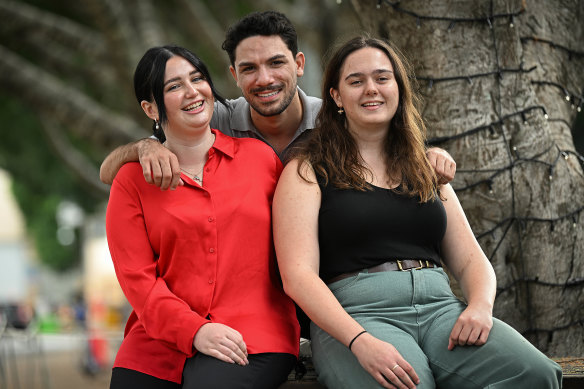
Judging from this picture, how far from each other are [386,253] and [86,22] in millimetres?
10929

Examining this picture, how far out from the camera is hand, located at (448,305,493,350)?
276 cm

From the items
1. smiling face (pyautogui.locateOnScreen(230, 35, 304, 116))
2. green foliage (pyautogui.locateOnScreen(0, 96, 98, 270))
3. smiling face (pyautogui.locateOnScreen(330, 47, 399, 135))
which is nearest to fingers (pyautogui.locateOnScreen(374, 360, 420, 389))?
smiling face (pyautogui.locateOnScreen(330, 47, 399, 135))

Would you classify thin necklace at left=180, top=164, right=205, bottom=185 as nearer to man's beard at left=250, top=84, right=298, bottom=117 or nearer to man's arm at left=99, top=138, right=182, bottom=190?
man's arm at left=99, top=138, right=182, bottom=190

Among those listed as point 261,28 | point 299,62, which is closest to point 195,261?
point 261,28

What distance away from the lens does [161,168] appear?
3.01 metres

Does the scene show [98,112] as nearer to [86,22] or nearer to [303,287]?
[86,22]

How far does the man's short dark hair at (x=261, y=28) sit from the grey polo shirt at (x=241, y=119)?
0.28 meters

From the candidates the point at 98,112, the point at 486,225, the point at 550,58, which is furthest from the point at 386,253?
the point at 98,112

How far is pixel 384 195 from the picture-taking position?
3.05 meters

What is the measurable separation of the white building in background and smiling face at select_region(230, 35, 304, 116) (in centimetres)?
4961

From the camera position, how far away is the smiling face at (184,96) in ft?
10.3

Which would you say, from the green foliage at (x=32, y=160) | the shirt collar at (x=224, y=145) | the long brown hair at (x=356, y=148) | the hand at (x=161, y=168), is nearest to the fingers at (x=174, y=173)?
the hand at (x=161, y=168)

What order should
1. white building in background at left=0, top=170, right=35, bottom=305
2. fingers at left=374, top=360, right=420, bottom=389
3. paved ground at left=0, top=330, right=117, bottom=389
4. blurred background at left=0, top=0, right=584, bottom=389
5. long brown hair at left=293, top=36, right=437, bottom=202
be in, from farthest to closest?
white building in background at left=0, top=170, right=35, bottom=305 → paved ground at left=0, top=330, right=117, bottom=389 → blurred background at left=0, top=0, right=584, bottom=389 → long brown hair at left=293, top=36, right=437, bottom=202 → fingers at left=374, top=360, right=420, bottom=389

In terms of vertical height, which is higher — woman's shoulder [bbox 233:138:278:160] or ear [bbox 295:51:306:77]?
ear [bbox 295:51:306:77]
